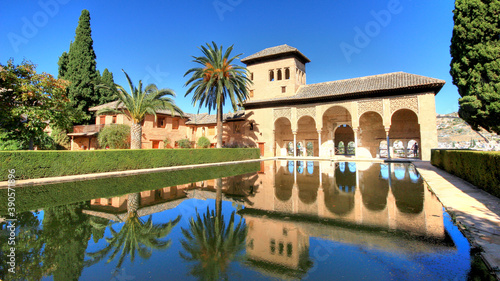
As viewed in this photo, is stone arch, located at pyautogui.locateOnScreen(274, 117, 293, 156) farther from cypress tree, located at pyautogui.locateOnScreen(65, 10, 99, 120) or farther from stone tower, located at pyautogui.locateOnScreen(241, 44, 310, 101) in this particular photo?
cypress tree, located at pyautogui.locateOnScreen(65, 10, 99, 120)

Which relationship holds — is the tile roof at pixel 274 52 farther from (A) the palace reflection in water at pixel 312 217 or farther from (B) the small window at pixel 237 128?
(A) the palace reflection in water at pixel 312 217

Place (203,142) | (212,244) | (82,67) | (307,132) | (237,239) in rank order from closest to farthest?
1. (212,244)
2. (237,239)
3. (82,67)
4. (203,142)
5. (307,132)

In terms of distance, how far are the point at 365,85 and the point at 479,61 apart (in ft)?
43.3

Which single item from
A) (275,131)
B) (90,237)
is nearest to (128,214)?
(90,237)

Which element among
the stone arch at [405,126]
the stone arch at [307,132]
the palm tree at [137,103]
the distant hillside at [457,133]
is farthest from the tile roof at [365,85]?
the distant hillside at [457,133]

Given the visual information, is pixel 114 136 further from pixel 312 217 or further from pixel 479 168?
pixel 479 168

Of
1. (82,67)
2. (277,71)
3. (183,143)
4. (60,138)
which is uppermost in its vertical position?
(277,71)

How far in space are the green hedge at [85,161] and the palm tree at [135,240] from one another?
863 centimetres

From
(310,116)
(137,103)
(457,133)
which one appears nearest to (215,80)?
(137,103)

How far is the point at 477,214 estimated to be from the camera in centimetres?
474

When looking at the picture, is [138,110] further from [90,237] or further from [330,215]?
[330,215]

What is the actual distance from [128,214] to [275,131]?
2565 centimetres

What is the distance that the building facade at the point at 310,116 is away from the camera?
21.7 metres

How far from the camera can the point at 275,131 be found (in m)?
30.0
